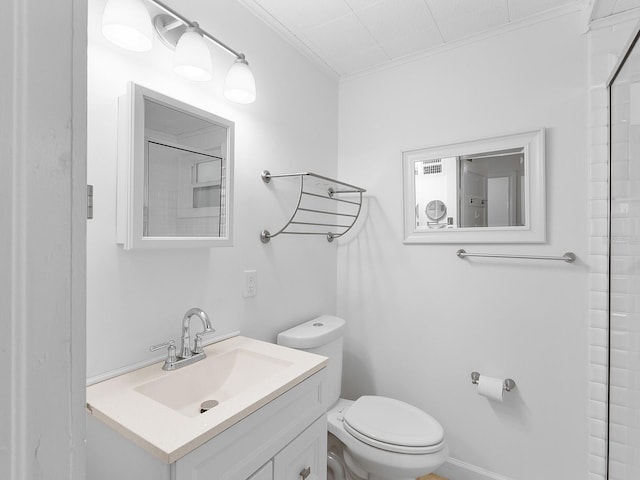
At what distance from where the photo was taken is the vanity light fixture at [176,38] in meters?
0.92

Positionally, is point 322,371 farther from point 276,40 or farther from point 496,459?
point 276,40

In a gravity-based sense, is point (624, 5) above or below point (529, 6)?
below

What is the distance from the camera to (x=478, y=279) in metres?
1.65

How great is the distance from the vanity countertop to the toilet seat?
48cm

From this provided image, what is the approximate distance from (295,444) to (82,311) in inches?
36.2

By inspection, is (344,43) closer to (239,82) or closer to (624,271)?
(239,82)

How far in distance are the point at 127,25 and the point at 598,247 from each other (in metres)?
1.90

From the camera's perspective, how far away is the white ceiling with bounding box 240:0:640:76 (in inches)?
56.3

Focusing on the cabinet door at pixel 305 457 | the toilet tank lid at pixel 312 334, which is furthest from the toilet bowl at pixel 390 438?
the toilet tank lid at pixel 312 334

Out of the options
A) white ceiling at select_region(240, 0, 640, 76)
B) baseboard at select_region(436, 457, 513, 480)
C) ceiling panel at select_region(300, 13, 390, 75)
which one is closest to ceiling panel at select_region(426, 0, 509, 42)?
white ceiling at select_region(240, 0, 640, 76)

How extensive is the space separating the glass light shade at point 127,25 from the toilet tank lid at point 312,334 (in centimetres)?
122

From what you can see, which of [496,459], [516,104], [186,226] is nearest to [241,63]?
[186,226]

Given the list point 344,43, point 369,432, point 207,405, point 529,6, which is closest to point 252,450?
point 207,405

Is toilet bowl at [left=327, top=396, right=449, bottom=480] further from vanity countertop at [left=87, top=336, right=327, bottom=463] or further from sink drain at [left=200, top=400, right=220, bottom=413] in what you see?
sink drain at [left=200, top=400, right=220, bottom=413]
